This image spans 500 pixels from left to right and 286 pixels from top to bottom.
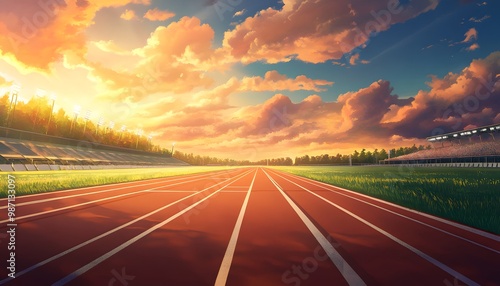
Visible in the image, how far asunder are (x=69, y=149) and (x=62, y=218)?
66.3 meters

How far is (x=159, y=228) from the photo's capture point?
7.48 metres

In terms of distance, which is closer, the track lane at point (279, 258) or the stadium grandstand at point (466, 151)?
the track lane at point (279, 258)

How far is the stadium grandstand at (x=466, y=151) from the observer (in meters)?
67.1

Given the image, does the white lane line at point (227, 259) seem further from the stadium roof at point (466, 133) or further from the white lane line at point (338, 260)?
the stadium roof at point (466, 133)

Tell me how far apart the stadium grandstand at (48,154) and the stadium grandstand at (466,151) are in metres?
84.5

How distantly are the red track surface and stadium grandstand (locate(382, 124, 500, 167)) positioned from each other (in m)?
70.3

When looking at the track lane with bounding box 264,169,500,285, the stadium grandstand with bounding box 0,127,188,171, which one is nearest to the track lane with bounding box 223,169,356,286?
the track lane with bounding box 264,169,500,285

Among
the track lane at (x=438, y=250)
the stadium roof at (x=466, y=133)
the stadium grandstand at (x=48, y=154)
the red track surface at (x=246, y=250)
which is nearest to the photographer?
the red track surface at (x=246, y=250)

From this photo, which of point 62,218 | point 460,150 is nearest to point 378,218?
point 62,218

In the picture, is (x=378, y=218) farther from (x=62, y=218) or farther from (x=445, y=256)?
(x=62, y=218)

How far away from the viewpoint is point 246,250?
5586 mm

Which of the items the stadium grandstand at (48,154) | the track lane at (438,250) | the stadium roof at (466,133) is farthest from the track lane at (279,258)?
the stadium roof at (466,133)

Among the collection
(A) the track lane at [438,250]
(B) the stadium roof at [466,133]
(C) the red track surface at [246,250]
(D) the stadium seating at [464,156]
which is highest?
(B) the stadium roof at [466,133]

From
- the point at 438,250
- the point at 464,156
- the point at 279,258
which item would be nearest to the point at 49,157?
the point at 279,258
